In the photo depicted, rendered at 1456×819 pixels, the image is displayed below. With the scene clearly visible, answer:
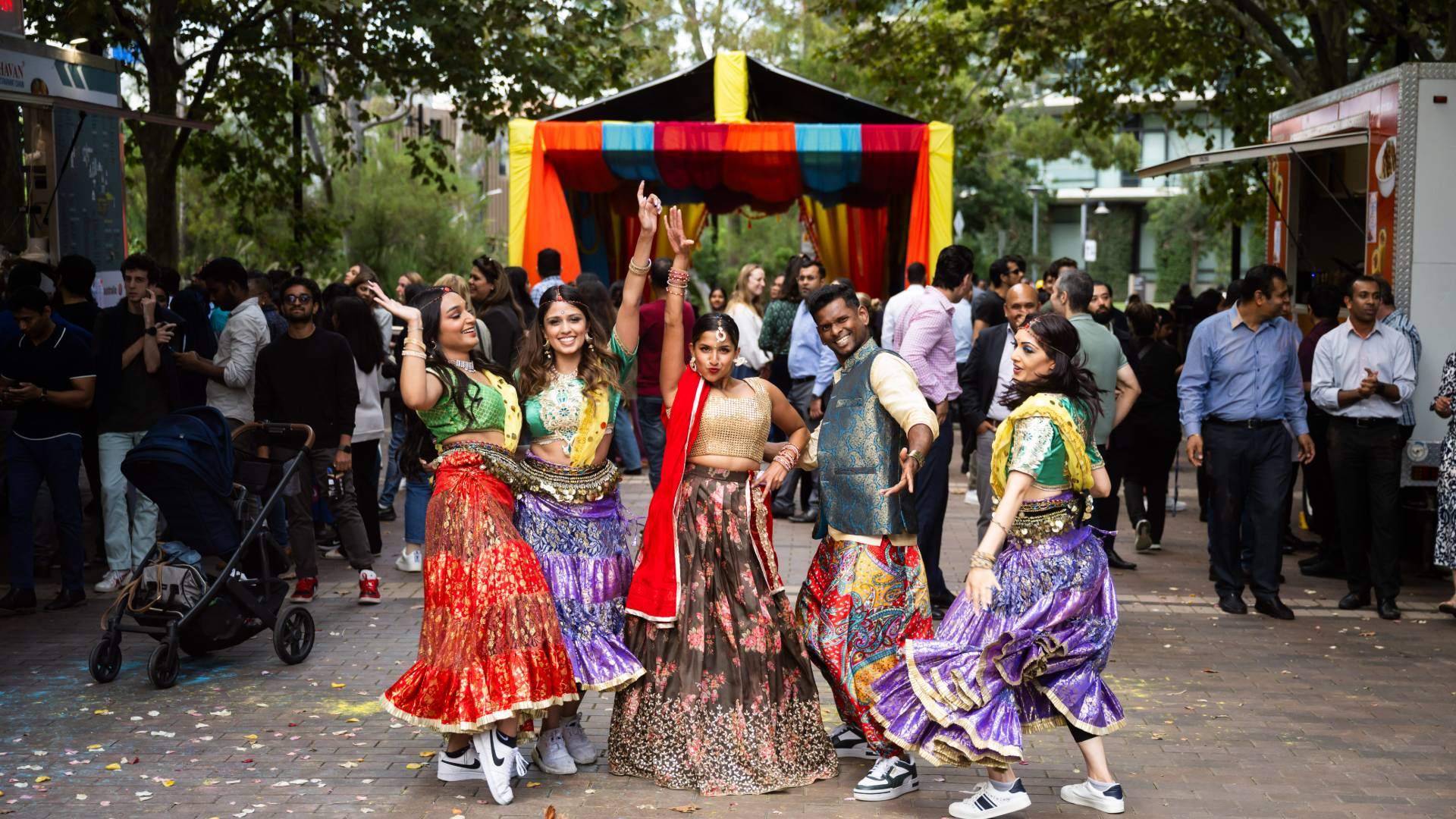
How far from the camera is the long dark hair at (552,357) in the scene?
5.44 metres

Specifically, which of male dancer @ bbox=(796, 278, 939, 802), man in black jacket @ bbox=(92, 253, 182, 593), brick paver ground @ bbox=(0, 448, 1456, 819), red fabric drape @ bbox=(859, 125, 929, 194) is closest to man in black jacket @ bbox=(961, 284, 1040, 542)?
brick paver ground @ bbox=(0, 448, 1456, 819)

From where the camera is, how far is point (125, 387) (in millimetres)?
8727

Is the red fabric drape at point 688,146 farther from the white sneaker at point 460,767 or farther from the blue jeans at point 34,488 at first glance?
the white sneaker at point 460,767

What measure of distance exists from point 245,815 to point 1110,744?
340 cm

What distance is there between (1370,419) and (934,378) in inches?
104

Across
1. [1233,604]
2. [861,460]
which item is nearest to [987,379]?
[1233,604]

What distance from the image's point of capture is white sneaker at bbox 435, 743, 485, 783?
5355 mm

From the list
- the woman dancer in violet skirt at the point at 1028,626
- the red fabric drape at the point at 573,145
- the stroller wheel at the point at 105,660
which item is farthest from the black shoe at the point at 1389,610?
the red fabric drape at the point at 573,145

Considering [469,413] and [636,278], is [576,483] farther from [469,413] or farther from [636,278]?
[636,278]

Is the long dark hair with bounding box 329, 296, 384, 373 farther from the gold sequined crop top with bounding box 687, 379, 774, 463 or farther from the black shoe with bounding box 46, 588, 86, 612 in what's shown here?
the gold sequined crop top with bounding box 687, 379, 774, 463

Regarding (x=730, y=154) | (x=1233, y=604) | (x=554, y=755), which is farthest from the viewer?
(x=730, y=154)

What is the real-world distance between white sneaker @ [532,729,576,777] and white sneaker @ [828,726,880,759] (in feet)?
3.37

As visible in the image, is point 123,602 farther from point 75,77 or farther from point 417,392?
point 75,77

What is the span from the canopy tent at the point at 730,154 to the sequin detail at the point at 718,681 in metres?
8.21
